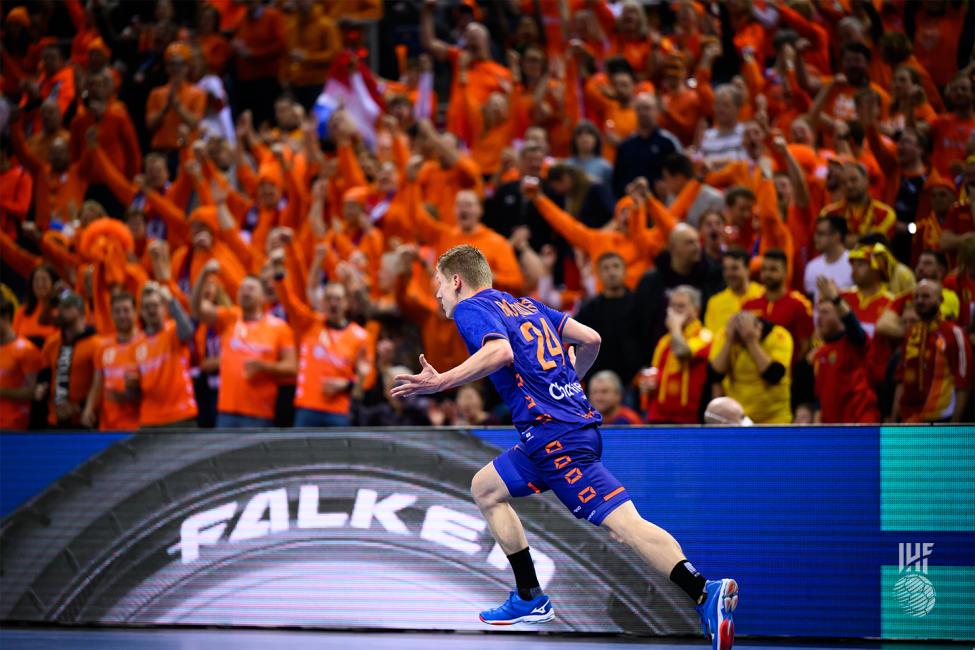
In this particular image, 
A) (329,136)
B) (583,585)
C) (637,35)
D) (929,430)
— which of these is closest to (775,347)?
(929,430)

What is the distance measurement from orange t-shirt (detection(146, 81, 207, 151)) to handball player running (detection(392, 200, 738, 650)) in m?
10.4

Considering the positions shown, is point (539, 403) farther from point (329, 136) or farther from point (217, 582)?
point (329, 136)

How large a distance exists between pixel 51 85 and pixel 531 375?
1368 cm

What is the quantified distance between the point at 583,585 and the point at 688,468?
1.05 meters

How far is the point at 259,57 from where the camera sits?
51.9 feet

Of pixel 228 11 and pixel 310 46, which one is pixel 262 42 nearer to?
pixel 310 46

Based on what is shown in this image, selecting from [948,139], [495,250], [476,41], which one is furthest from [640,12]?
[495,250]

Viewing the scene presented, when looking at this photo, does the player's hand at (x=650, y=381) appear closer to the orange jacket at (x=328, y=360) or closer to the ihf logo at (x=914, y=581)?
the orange jacket at (x=328, y=360)

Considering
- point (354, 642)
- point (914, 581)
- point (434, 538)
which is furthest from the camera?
point (434, 538)

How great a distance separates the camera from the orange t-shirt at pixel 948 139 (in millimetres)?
10156

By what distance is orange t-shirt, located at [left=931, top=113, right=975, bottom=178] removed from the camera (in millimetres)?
10156

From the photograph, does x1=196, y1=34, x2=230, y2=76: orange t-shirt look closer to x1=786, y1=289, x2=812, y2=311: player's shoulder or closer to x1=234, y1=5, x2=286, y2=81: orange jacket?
x1=234, y1=5, x2=286, y2=81: orange jacket

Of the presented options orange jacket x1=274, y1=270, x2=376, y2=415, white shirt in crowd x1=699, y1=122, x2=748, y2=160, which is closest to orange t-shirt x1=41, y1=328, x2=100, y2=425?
orange jacket x1=274, y1=270, x2=376, y2=415

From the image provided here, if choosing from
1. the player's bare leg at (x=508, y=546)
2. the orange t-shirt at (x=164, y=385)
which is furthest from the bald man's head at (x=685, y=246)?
the orange t-shirt at (x=164, y=385)
